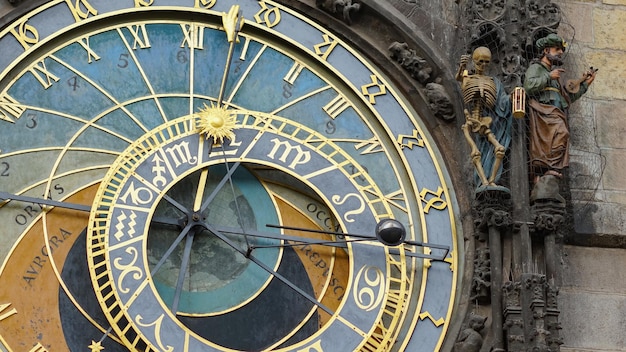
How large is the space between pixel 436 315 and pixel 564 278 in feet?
2.42

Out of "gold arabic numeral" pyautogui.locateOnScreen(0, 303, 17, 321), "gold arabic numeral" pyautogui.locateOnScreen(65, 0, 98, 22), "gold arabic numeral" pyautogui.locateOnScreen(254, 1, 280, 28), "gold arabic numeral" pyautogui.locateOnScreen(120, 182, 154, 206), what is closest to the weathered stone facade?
"gold arabic numeral" pyautogui.locateOnScreen(254, 1, 280, 28)

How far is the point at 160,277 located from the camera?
29.7ft

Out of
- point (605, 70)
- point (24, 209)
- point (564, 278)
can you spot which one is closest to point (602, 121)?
point (605, 70)

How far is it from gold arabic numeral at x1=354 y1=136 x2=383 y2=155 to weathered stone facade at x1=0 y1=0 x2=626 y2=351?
306mm

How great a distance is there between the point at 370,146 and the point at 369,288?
31.6 inches

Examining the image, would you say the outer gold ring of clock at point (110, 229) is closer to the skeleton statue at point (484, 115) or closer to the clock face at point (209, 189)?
the clock face at point (209, 189)

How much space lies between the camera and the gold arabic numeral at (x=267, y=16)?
9.64 metres

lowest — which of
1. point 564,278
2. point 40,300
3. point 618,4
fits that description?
point 40,300

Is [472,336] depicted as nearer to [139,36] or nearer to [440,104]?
[440,104]

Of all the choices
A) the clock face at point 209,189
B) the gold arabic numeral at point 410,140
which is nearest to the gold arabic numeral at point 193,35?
the clock face at point 209,189

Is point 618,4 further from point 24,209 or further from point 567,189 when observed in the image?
point 24,209

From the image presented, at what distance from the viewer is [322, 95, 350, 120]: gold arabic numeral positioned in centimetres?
952

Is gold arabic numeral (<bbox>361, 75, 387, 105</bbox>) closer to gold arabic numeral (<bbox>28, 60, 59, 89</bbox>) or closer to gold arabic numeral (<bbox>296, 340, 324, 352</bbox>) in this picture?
gold arabic numeral (<bbox>296, 340, 324, 352</bbox>)

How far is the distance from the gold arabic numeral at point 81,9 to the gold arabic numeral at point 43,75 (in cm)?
35
